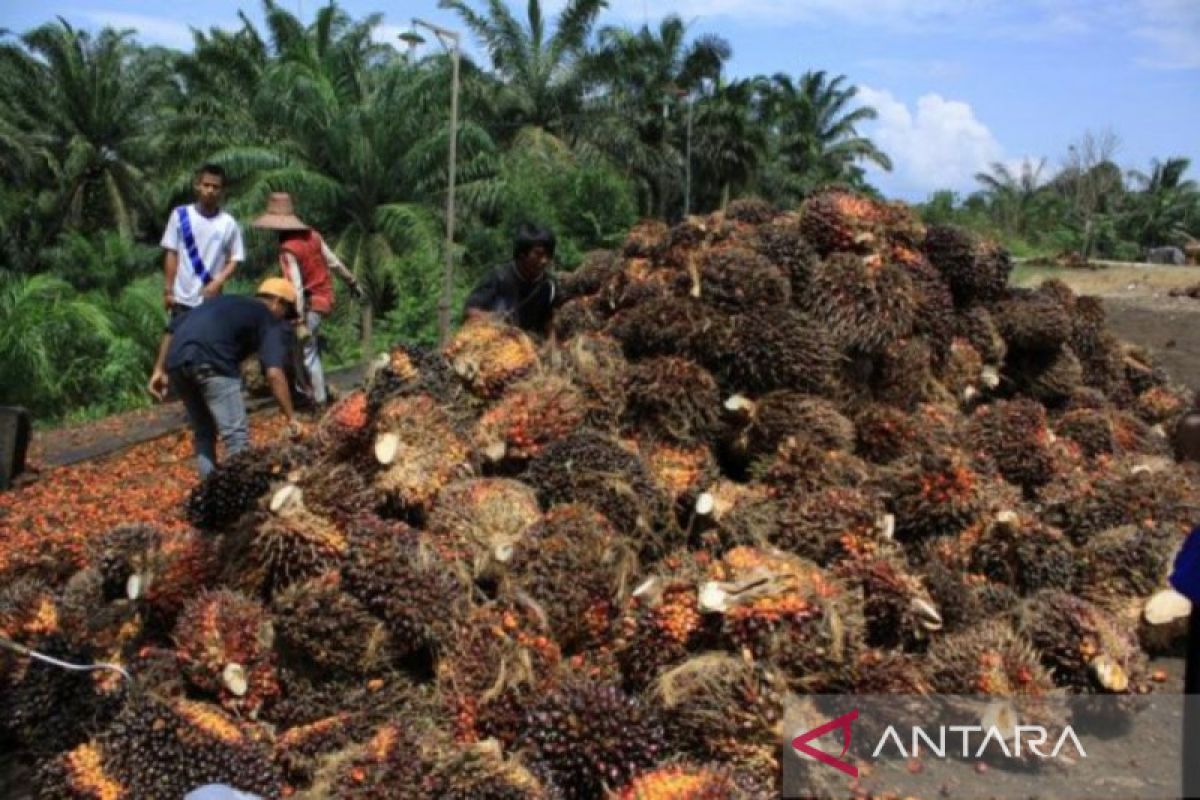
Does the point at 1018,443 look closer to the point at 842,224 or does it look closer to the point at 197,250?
the point at 842,224

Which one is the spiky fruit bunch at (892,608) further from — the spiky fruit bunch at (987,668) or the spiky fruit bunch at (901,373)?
the spiky fruit bunch at (901,373)

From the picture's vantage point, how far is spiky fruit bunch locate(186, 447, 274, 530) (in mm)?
4340

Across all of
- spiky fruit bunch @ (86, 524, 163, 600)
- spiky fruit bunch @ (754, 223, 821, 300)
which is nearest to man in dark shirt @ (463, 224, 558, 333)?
spiky fruit bunch @ (754, 223, 821, 300)

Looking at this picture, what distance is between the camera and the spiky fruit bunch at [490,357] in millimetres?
5023

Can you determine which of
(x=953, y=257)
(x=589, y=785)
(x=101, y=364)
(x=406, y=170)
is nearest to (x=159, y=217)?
(x=406, y=170)

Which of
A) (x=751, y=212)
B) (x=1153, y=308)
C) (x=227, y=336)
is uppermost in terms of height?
(x=751, y=212)

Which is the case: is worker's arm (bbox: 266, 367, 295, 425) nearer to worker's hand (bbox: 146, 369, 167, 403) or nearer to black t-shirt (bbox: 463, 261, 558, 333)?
worker's hand (bbox: 146, 369, 167, 403)

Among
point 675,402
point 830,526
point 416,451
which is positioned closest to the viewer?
point 830,526

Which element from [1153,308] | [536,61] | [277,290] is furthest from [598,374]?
[536,61]

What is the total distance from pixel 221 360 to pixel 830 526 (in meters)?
3.39

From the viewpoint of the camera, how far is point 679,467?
4.70 m

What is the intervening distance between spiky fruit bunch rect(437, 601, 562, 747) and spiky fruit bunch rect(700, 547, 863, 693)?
56 cm

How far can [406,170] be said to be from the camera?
27.3 m

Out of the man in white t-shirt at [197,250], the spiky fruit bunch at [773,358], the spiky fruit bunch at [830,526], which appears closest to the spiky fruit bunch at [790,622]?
the spiky fruit bunch at [830,526]
